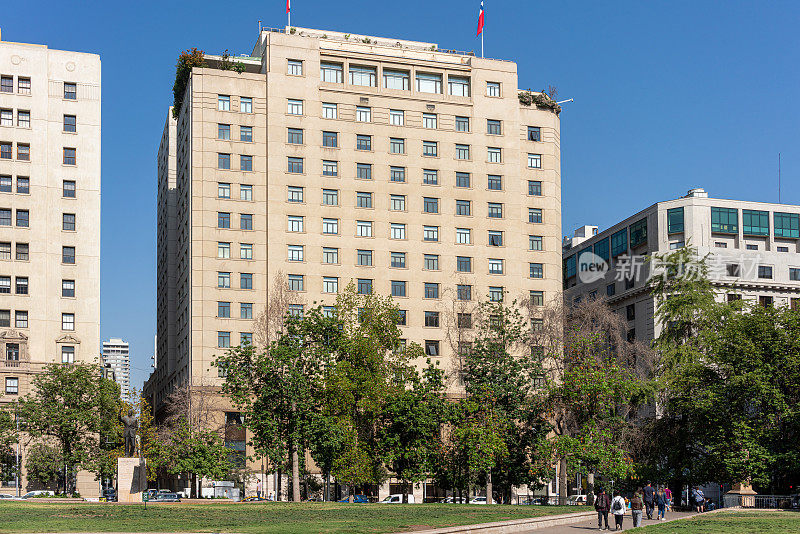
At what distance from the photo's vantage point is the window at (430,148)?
347 feet

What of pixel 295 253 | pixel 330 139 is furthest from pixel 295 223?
pixel 330 139

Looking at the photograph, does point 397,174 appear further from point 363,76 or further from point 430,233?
point 363,76

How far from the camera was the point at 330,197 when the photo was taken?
102 m

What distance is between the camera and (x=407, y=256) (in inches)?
4048

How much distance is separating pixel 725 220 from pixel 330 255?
53.4m

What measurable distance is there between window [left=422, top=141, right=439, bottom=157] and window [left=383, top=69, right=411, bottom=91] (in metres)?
6.51

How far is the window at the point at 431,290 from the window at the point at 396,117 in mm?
17469

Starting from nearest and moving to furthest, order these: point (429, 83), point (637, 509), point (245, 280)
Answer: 1. point (637, 509)
2. point (245, 280)
3. point (429, 83)

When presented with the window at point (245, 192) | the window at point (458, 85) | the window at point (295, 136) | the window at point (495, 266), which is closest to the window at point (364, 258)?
the window at point (245, 192)

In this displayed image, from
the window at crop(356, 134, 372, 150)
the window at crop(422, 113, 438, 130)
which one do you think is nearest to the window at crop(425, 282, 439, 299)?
the window at crop(356, 134, 372, 150)

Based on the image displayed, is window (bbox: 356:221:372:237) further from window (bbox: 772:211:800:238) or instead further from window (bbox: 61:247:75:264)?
window (bbox: 772:211:800:238)

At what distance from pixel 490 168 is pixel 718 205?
34.3 metres

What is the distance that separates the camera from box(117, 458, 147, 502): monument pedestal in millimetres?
59281

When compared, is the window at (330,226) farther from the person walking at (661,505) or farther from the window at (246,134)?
the person walking at (661,505)
